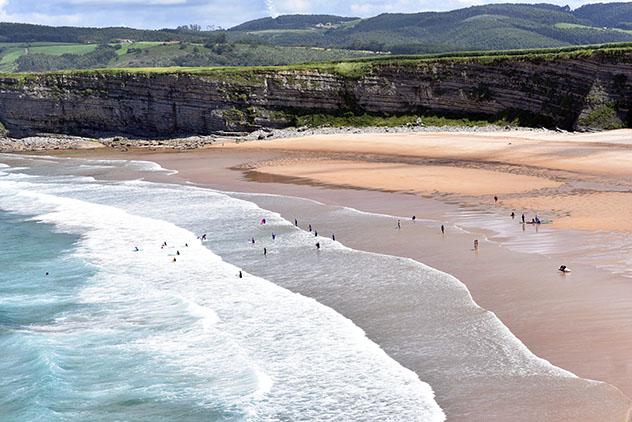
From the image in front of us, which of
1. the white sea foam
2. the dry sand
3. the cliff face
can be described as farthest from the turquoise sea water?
the cliff face

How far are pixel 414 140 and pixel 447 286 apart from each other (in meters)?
34.8

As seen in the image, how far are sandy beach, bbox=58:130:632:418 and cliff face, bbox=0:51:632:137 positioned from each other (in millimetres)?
4840

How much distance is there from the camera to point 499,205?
112 feet

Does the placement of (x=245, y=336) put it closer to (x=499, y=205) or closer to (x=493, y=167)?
(x=499, y=205)

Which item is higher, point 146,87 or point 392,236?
point 146,87

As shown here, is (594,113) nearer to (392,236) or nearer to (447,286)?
(392,236)

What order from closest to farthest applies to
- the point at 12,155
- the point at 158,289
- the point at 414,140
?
1. the point at 158,289
2. the point at 414,140
3. the point at 12,155

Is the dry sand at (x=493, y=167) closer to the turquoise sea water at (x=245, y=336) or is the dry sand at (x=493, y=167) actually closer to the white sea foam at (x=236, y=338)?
the turquoise sea water at (x=245, y=336)

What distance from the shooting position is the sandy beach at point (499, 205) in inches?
753

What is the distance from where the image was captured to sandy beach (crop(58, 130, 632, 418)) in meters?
19.1

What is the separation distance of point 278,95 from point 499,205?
35.5m

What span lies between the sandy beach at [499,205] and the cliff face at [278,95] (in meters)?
4.84

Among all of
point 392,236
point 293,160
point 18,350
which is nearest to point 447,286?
point 392,236

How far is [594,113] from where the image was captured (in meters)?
53.9
